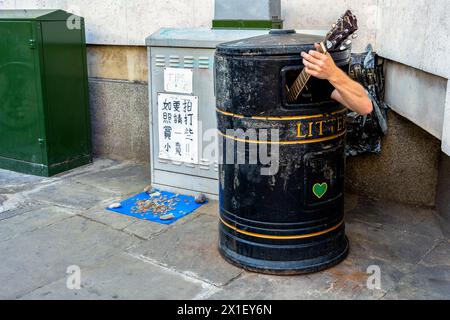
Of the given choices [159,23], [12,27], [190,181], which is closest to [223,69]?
[190,181]

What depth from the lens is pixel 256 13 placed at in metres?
5.12

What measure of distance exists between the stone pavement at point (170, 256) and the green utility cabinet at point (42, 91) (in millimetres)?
759

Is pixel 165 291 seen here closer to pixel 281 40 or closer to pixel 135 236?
pixel 135 236

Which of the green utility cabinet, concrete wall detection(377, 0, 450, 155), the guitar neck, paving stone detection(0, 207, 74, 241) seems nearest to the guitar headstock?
the guitar neck

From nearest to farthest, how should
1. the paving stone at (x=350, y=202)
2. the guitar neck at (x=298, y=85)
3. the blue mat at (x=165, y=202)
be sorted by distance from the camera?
1. the guitar neck at (x=298, y=85)
2. the blue mat at (x=165, y=202)
3. the paving stone at (x=350, y=202)

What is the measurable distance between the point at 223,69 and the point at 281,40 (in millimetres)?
459

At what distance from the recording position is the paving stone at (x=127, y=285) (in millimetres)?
3672

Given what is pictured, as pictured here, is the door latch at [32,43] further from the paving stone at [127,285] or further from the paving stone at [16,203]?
the paving stone at [127,285]

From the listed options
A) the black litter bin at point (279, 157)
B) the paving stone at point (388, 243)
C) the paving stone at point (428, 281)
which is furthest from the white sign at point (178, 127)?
the paving stone at point (428, 281)

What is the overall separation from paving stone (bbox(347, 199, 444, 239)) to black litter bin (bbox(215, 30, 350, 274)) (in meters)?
0.99

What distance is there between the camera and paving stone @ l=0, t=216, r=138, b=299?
3.90m

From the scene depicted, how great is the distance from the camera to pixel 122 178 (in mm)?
6254

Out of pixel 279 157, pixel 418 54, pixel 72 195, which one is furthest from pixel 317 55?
pixel 72 195

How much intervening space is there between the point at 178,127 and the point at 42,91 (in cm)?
176
